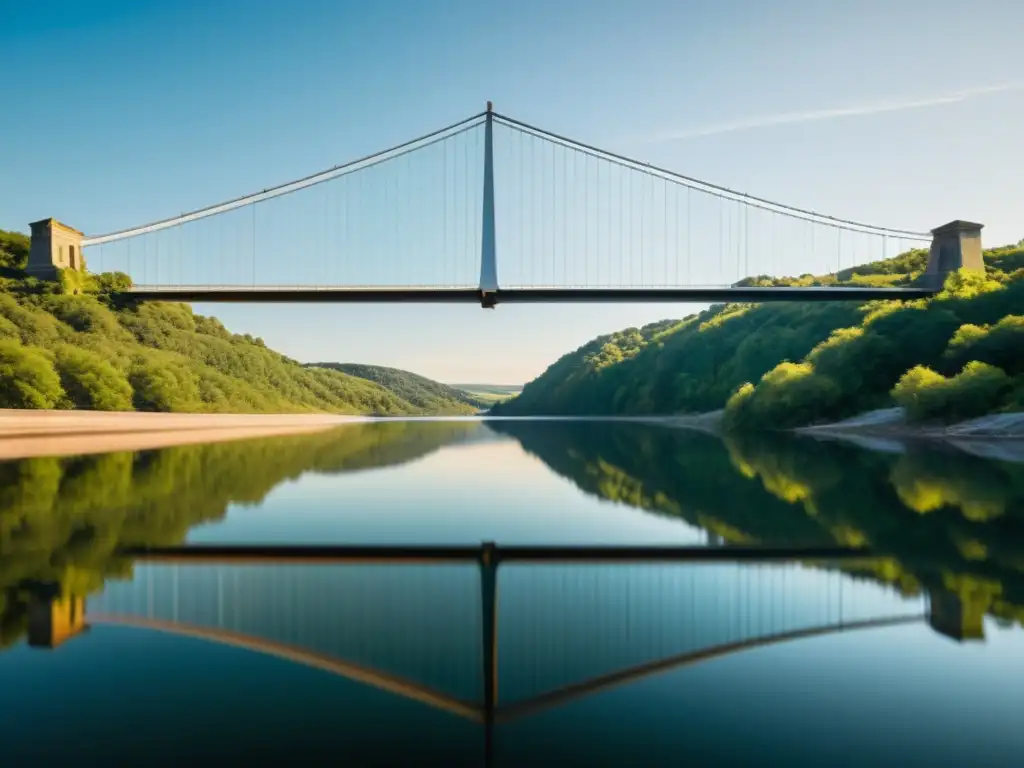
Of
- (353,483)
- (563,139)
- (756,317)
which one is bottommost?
(353,483)

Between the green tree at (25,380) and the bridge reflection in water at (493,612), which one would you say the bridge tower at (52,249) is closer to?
the green tree at (25,380)

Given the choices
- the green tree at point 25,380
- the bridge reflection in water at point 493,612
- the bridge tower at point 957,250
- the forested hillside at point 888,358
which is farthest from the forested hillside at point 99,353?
the bridge tower at point 957,250

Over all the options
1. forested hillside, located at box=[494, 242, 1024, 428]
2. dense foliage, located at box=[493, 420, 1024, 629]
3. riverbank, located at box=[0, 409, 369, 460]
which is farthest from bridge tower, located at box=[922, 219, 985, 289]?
riverbank, located at box=[0, 409, 369, 460]

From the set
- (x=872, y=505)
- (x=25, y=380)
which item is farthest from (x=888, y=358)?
(x=25, y=380)

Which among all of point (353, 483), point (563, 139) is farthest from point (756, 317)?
point (353, 483)

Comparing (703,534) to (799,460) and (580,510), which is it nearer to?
(580,510)

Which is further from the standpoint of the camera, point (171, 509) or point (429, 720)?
point (171, 509)

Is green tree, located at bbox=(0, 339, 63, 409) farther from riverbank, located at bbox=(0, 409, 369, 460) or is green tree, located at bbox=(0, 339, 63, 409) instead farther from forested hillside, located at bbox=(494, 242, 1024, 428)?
forested hillside, located at bbox=(494, 242, 1024, 428)
